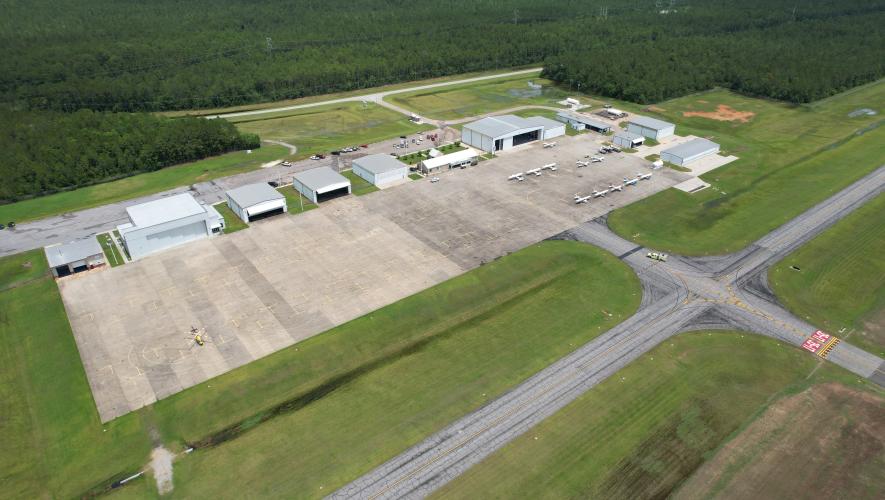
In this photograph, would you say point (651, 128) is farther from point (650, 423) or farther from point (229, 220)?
point (229, 220)

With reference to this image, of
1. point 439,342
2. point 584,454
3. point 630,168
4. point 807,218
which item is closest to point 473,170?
point 630,168

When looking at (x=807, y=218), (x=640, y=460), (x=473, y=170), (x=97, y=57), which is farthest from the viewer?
(x=97, y=57)

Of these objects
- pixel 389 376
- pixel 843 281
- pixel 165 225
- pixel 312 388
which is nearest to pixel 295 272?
pixel 165 225

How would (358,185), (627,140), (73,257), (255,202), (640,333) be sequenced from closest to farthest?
(640,333) → (73,257) → (255,202) → (358,185) → (627,140)

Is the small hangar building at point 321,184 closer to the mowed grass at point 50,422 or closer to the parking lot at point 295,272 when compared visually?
the parking lot at point 295,272

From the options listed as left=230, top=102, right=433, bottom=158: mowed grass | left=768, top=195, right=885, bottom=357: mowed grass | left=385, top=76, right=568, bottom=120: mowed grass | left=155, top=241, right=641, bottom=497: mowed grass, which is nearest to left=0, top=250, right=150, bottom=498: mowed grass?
left=155, top=241, right=641, bottom=497: mowed grass

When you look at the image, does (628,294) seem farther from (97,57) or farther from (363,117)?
(97,57)
